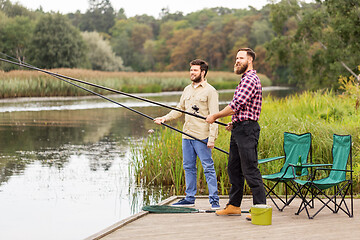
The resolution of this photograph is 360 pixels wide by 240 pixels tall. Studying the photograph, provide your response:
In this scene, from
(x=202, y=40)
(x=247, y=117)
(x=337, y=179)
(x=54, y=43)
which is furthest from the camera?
(x=202, y=40)

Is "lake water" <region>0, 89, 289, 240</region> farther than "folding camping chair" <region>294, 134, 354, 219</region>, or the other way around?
"lake water" <region>0, 89, 289, 240</region>

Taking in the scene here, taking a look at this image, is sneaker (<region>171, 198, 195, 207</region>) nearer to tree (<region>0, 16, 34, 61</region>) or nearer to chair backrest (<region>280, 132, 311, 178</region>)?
chair backrest (<region>280, 132, 311, 178</region>)

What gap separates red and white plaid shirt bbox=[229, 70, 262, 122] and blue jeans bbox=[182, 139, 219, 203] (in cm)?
80

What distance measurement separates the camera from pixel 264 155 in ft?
28.1

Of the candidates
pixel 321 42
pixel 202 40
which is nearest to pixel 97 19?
pixel 202 40

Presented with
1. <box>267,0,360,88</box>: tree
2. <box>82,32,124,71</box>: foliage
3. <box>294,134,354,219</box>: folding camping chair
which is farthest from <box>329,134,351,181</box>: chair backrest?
<box>82,32,124,71</box>: foliage

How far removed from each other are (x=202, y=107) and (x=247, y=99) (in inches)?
33.5

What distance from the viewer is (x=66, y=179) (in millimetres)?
9141

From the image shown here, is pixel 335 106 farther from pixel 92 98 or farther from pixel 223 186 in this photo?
pixel 92 98

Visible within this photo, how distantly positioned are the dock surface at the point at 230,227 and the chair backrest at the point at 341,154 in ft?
1.14

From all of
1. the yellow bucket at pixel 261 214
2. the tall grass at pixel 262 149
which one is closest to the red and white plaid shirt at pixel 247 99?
the yellow bucket at pixel 261 214

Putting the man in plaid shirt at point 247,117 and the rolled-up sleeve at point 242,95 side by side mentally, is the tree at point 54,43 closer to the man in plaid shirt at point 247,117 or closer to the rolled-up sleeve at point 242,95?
the man in plaid shirt at point 247,117

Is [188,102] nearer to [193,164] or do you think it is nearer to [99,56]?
[193,164]

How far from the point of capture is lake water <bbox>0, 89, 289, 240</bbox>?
6539 mm
